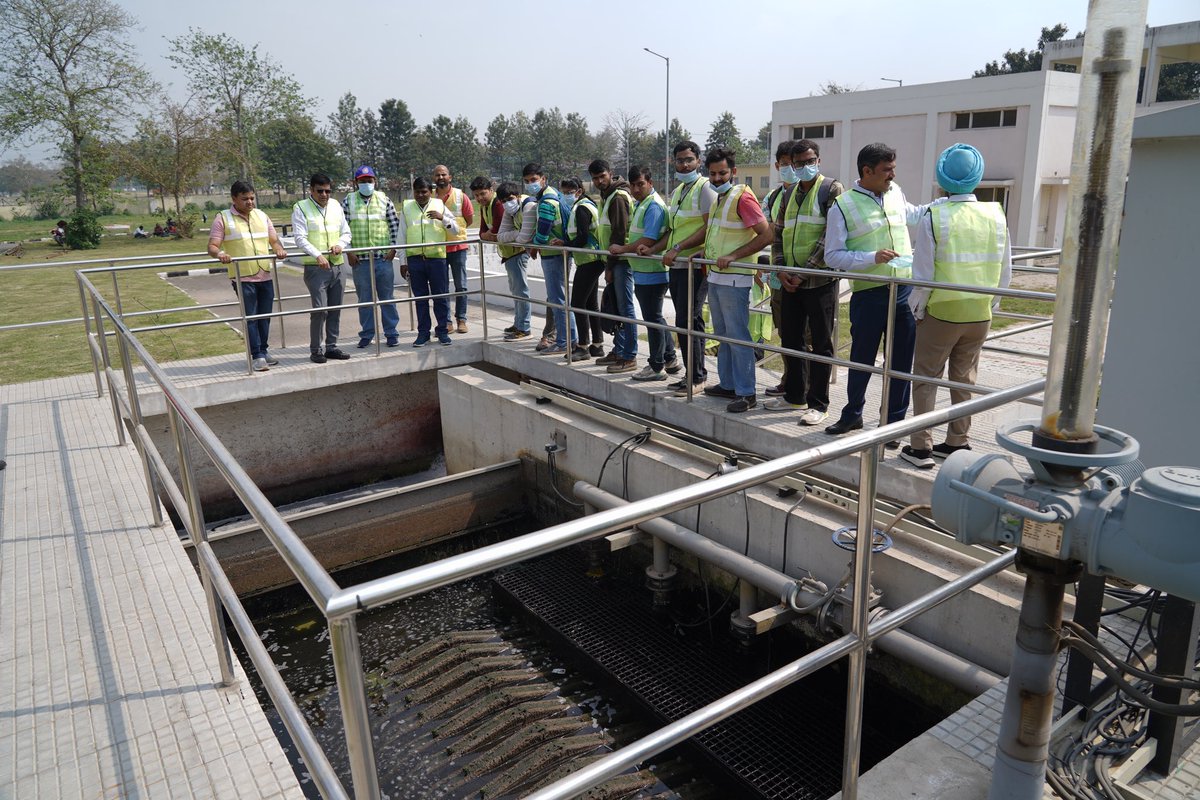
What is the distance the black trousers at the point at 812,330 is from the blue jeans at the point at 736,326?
0.89 feet

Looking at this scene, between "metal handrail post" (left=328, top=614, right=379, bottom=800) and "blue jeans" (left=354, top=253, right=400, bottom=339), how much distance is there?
25.5ft

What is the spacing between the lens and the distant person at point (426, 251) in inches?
340

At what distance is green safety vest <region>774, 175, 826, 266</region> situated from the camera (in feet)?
18.8

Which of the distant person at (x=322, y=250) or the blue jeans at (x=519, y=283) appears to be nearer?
the distant person at (x=322, y=250)

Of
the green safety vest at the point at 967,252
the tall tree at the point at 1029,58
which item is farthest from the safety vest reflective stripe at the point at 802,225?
the tall tree at the point at 1029,58

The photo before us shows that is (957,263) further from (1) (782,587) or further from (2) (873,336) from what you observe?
(1) (782,587)

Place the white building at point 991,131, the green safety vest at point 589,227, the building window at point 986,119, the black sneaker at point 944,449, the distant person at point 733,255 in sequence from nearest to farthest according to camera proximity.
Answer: the black sneaker at point 944,449, the distant person at point 733,255, the green safety vest at point 589,227, the white building at point 991,131, the building window at point 986,119

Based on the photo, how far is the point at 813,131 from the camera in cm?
3553

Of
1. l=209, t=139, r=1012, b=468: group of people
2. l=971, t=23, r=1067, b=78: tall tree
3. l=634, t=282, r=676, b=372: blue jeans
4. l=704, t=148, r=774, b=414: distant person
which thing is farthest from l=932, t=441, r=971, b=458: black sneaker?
l=971, t=23, r=1067, b=78: tall tree

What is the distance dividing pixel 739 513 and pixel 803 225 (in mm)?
2061

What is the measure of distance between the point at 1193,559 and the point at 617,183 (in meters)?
6.17

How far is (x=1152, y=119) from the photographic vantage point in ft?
11.3

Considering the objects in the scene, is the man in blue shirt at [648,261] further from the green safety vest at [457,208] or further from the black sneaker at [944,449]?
the green safety vest at [457,208]

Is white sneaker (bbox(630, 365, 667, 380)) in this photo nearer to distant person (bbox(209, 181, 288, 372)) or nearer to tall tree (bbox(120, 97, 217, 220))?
distant person (bbox(209, 181, 288, 372))
